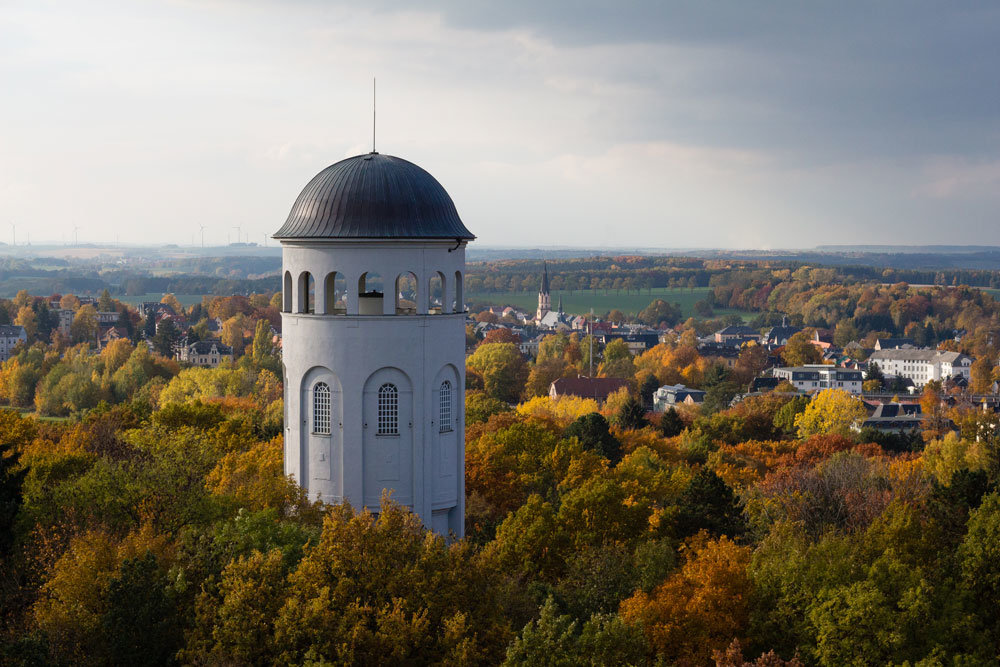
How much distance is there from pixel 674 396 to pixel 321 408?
337ft

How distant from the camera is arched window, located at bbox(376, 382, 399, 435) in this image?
3669cm

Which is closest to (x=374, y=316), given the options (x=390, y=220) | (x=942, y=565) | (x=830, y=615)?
(x=390, y=220)

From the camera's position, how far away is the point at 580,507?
39.4m

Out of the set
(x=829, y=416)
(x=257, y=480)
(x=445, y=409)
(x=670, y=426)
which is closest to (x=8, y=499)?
(x=257, y=480)

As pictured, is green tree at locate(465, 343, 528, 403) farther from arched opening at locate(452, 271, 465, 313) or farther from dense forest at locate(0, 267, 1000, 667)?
arched opening at locate(452, 271, 465, 313)

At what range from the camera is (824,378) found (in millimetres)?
165500

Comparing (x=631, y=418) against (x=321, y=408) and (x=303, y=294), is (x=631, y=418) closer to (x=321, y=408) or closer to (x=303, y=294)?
(x=303, y=294)

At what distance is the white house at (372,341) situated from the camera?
36.2 meters

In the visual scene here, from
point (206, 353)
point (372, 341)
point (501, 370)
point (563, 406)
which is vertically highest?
point (372, 341)

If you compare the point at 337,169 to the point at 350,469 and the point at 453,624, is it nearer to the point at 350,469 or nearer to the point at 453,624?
the point at 350,469

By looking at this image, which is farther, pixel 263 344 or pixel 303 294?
pixel 263 344

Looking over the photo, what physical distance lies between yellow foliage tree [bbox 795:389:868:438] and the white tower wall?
63.7 metres

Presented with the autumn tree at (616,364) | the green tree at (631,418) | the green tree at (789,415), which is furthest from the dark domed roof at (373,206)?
the autumn tree at (616,364)

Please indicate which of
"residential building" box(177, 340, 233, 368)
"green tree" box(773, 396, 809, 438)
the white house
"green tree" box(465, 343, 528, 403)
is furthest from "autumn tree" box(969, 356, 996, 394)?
the white house
